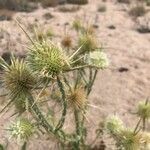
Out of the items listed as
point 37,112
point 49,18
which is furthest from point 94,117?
point 49,18

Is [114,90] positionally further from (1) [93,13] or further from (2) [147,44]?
(1) [93,13]

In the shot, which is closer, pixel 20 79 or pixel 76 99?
pixel 20 79

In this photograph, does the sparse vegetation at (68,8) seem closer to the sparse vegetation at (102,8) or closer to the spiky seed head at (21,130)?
the sparse vegetation at (102,8)

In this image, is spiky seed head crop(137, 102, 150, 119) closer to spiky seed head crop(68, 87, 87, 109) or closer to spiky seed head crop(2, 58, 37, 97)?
spiky seed head crop(68, 87, 87, 109)

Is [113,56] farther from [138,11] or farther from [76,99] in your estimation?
[76,99]

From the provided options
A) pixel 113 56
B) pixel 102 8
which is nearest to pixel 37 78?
pixel 113 56

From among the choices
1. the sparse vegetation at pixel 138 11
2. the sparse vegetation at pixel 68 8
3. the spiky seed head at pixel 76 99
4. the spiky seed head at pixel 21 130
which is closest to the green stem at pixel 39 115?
the spiky seed head at pixel 21 130
